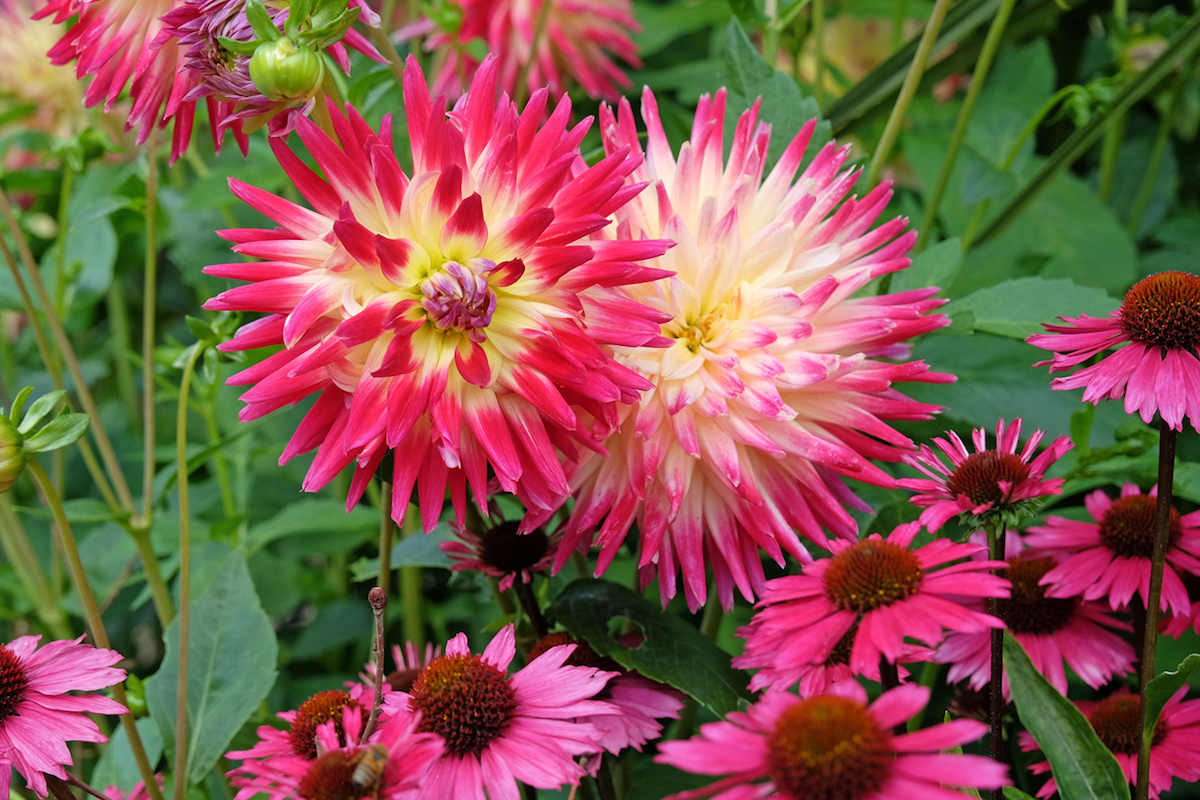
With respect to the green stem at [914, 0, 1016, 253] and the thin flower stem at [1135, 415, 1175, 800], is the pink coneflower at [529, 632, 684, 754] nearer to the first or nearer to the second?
the thin flower stem at [1135, 415, 1175, 800]

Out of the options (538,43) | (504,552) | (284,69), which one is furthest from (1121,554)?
(538,43)

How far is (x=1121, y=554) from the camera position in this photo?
0.44m

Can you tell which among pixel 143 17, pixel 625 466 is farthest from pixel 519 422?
pixel 143 17

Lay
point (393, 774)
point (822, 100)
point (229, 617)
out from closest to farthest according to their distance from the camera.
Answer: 1. point (393, 774)
2. point (229, 617)
3. point (822, 100)

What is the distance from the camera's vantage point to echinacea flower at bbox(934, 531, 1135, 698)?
43 centimetres

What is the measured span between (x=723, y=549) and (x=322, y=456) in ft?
0.56

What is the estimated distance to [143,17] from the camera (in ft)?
1.51

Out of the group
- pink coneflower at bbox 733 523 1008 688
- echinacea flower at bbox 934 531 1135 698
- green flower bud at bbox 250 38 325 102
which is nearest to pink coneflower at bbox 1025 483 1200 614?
echinacea flower at bbox 934 531 1135 698

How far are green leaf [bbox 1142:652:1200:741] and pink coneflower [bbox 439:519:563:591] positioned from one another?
0.24 m

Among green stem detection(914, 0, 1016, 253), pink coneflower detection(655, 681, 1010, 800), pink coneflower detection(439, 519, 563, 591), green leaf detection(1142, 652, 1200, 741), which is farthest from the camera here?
green stem detection(914, 0, 1016, 253)

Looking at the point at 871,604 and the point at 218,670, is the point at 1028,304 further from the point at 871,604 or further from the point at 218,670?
the point at 218,670

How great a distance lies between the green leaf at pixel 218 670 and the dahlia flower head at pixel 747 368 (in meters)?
0.19

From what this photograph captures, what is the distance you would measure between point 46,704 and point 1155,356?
435mm

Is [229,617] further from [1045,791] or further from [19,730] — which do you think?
[1045,791]
